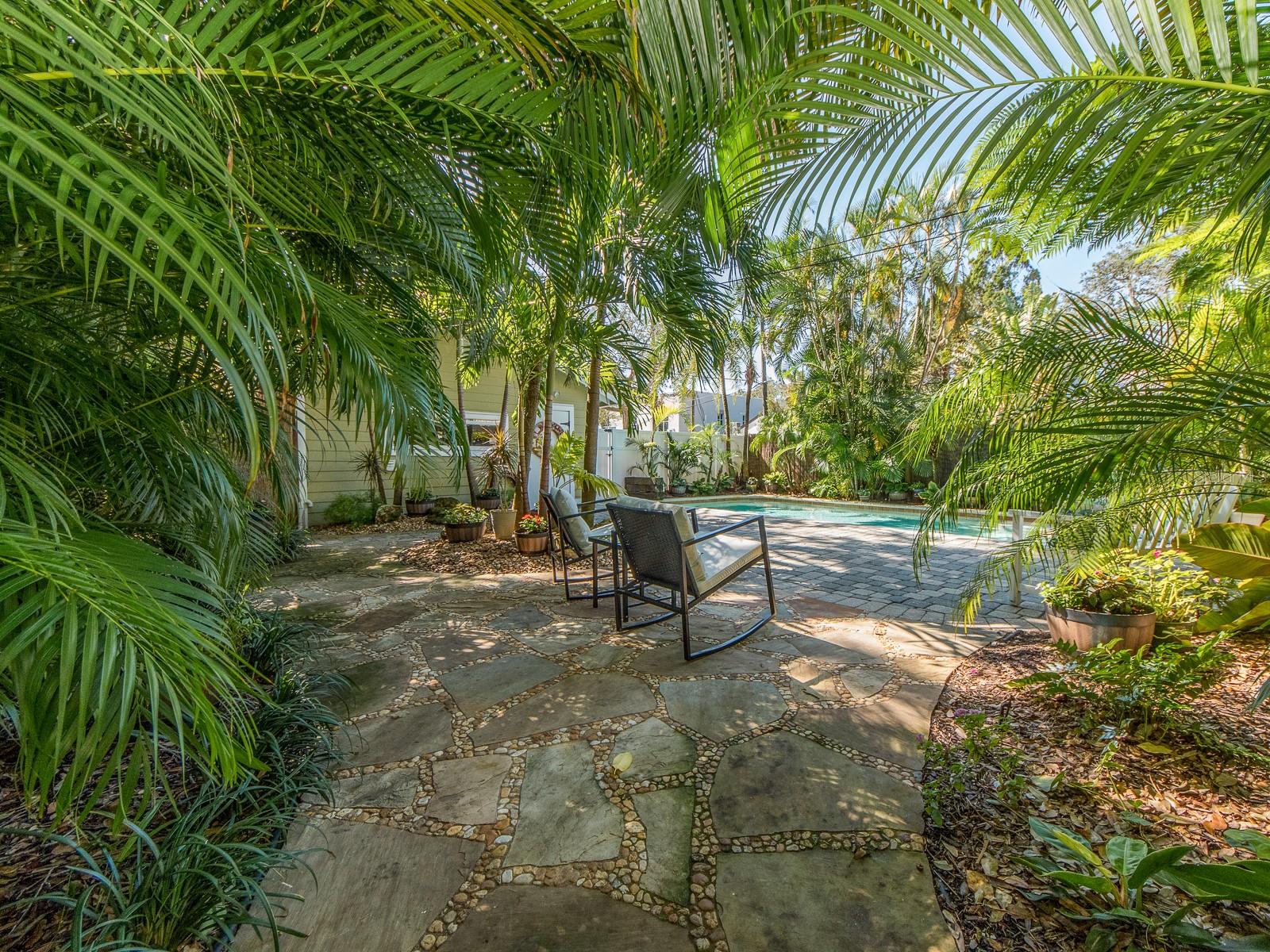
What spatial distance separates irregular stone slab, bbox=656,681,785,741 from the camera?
208 cm

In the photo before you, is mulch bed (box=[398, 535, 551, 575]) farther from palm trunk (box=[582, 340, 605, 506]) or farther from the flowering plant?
palm trunk (box=[582, 340, 605, 506])

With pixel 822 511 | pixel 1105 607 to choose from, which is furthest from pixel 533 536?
pixel 822 511

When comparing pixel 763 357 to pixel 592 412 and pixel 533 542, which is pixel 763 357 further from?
pixel 533 542

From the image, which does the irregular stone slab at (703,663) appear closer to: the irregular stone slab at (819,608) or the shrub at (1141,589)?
the irregular stone slab at (819,608)

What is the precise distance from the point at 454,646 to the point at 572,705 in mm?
1073

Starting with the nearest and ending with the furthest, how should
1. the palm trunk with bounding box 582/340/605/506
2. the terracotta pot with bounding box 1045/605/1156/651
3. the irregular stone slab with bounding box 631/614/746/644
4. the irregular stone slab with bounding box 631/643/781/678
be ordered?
the terracotta pot with bounding box 1045/605/1156/651 → the irregular stone slab with bounding box 631/643/781/678 → the irregular stone slab with bounding box 631/614/746/644 → the palm trunk with bounding box 582/340/605/506

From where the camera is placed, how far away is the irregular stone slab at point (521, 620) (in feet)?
10.9

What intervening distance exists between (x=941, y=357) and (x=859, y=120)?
530 inches

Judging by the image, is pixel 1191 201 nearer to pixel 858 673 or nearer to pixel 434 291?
pixel 858 673

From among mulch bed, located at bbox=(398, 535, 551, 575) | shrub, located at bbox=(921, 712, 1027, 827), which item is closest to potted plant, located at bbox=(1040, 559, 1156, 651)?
shrub, located at bbox=(921, 712, 1027, 827)

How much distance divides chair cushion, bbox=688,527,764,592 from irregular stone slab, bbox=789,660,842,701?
64cm

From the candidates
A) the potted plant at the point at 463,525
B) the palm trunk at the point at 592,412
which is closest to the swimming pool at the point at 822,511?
the palm trunk at the point at 592,412

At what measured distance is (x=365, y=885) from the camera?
4.43ft

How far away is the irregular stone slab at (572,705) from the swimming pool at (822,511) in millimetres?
7268
